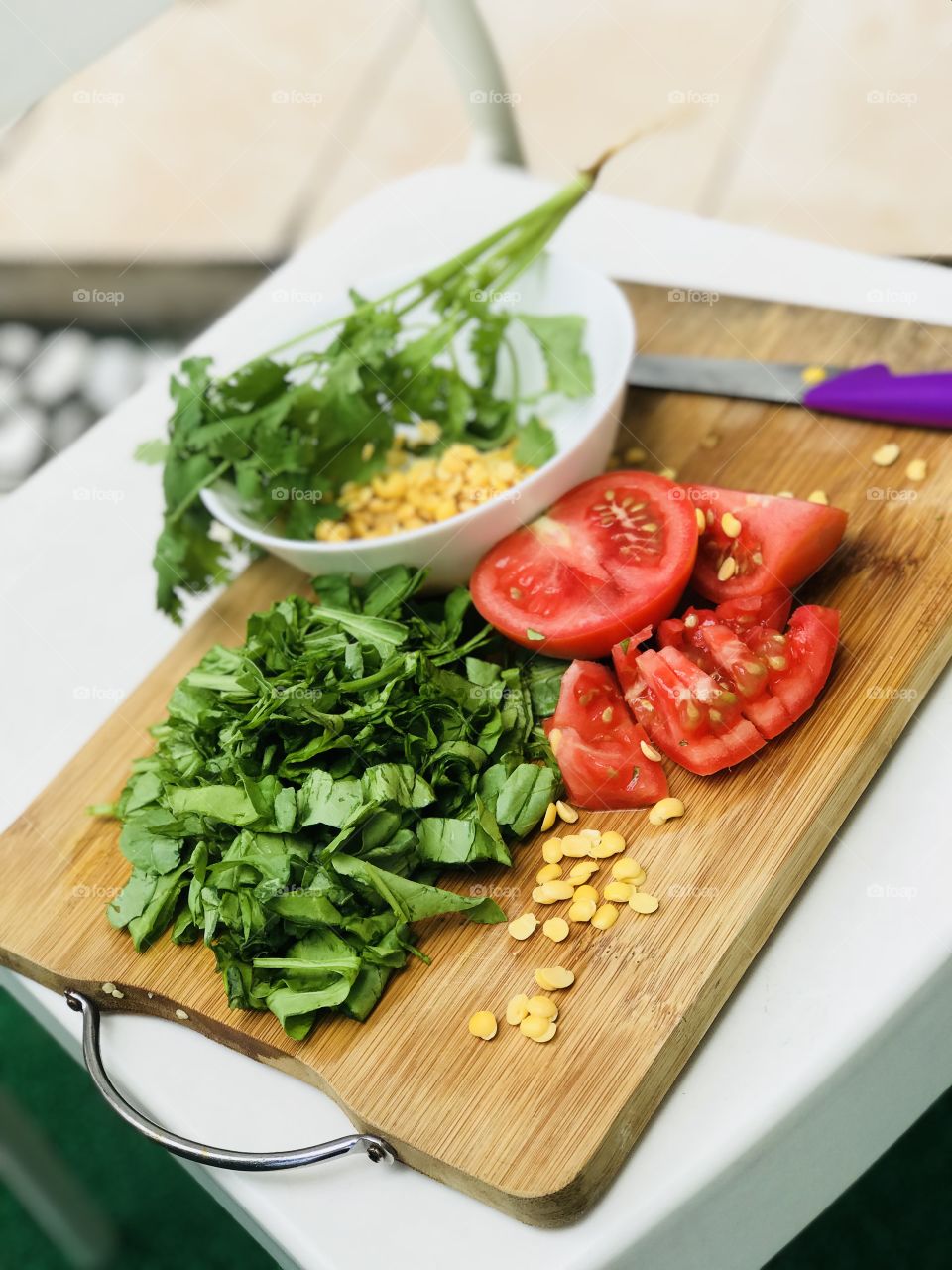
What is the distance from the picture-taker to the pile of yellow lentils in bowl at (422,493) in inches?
56.1

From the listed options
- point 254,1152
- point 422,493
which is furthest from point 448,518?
point 254,1152

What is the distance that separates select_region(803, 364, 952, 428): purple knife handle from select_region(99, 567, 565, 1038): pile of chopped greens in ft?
1.58

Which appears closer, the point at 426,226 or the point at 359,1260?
the point at 359,1260

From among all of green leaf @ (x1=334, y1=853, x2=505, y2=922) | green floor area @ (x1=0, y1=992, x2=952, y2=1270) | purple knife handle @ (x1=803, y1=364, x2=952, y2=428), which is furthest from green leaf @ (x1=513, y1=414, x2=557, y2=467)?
green floor area @ (x1=0, y1=992, x2=952, y2=1270)

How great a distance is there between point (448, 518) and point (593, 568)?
0.65 ft

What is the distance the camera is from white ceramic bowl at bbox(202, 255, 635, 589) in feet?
4.38

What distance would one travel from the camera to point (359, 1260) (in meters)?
0.98

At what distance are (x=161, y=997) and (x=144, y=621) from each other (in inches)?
22.9

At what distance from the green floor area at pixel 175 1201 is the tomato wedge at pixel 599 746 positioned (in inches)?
32.1

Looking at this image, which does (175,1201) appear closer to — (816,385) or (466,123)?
(816,385)

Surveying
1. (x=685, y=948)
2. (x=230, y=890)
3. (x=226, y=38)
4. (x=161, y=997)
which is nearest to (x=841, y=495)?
(x=685, y=948)

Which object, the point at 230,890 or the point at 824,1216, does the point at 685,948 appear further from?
the point at 824,1216

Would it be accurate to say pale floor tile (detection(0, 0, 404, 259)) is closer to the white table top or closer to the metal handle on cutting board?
the white table top

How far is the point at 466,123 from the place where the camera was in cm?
330
